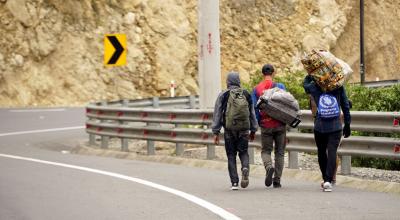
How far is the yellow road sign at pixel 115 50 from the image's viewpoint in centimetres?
2227

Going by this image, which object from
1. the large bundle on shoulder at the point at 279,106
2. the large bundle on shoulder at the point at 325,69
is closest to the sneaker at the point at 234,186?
the large bundle on shoulder at the point at 279,106

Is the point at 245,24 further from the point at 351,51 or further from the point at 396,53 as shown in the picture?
the point at 396,53

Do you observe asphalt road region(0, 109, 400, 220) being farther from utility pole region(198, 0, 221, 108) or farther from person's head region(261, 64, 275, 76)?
utility pole region(198, 0, 221, 108)

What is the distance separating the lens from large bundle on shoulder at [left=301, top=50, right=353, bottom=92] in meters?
12.0

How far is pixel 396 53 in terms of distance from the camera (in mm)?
54438

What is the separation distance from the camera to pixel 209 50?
1975 centimetres

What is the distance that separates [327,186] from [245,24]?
125 feet

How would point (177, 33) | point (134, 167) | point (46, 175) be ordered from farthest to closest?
point (177, 33), point (134, 167), point (46, 175)

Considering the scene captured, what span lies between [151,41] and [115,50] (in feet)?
74.8

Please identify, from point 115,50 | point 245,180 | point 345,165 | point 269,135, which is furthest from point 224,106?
point 115,50

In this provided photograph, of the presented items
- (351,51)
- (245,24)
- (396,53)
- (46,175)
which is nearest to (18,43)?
(245,24)

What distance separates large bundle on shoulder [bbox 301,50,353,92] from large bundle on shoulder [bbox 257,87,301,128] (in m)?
0.80

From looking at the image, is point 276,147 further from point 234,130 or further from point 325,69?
point 325,69

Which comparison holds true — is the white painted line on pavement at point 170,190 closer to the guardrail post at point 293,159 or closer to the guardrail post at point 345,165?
the guardrail post at point 293,159
